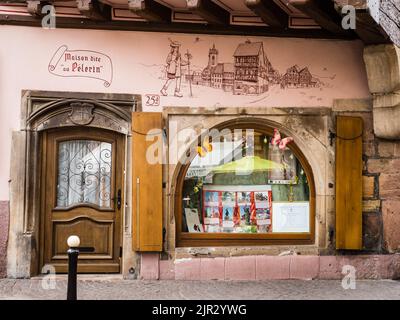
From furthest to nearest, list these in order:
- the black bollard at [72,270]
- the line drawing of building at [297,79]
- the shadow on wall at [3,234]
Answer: the line drawing of building at [297,79]
the shadow on wall at [3,234]
the black bollard at [72,270]

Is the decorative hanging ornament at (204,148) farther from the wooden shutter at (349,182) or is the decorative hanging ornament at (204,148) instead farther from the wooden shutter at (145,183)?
the wooden shutter at (349,182)

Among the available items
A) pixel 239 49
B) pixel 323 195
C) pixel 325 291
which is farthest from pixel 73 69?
pixel 325 291

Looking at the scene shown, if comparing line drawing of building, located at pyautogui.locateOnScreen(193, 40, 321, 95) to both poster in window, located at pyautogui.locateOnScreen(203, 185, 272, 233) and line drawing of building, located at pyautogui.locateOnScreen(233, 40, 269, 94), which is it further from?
poster in window, located at pyautogui.locateOnScreen(203, 185, 272, 233)

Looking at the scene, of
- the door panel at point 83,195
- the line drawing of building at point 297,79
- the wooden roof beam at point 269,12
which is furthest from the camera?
the line drawing of building at point 297,79

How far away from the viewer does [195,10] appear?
7891 millimetres

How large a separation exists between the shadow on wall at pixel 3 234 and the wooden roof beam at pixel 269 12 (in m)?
4.10

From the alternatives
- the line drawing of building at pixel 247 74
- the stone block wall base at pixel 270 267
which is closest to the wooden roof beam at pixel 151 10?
the line drawing of building at pixel 247 74

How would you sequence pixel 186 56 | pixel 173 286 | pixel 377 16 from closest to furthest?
pixel 377 16, pixel 173 286, pixel 186 56

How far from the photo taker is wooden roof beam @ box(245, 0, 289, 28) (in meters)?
7.71

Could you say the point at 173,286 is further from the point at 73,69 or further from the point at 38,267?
the point at 73,69

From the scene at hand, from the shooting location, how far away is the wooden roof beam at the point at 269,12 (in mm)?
7715

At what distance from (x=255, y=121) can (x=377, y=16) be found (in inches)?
84.3

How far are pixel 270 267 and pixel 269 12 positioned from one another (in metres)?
3.37

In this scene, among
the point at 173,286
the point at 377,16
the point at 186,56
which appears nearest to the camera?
the point at 377,16
